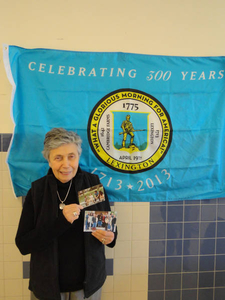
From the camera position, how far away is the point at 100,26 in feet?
6.36

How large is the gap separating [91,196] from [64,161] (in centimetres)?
29

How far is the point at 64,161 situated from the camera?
60.1 inches

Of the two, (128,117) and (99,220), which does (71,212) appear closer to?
(99,220)

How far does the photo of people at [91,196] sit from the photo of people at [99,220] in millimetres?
66

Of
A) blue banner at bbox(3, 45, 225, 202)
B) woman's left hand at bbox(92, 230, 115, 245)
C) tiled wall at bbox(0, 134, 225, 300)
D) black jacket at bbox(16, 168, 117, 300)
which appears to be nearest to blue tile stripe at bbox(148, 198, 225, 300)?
tiled wall at bbox(0, 134, 225, 300)

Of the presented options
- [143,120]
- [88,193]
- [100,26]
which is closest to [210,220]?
[143,120]

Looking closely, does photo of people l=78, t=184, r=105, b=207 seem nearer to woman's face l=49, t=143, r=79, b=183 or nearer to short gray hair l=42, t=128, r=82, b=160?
woman's face l=49, t=143, r=79, b=183

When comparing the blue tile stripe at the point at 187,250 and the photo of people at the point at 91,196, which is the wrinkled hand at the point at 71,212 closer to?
the photo of people at the point at 91,196

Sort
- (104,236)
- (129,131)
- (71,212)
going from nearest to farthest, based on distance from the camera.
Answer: (71,212) < (104,236) < (129,131)

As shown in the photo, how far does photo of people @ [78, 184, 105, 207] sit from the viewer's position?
1.55 metres

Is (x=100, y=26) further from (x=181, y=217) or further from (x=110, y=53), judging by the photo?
(x=181, y=217)

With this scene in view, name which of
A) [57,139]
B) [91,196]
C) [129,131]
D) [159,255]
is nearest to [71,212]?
[91,196]

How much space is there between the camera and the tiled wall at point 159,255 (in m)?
2.02

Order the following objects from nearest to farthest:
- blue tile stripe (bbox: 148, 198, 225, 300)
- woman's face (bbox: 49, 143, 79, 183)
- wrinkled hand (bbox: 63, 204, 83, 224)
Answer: wrinkled hand (bbox: 63, 204, 83, 224)
woman's face (bbox: 49, 143, 79, 183)
blue tile stripe (bbox: 148, 198, 225, 300)
